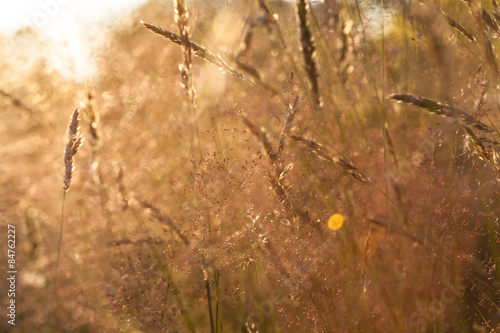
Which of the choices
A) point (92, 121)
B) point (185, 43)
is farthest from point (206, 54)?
point (92, 121)

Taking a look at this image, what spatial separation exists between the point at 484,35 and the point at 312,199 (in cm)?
58

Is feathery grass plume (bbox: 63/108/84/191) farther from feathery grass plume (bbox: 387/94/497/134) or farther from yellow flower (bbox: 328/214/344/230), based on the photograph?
feathery grass plume (bbox: 387/94/497/134)

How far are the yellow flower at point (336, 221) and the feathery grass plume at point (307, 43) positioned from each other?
0.37m

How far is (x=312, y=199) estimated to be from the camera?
1.14 m

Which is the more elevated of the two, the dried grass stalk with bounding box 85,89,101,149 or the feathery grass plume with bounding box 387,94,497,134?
the dried grass stalk with bounding box 85,89,101,149

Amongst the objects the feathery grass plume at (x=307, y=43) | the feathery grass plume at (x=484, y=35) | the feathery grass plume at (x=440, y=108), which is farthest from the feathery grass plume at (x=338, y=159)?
the feathery grass plume at (x=484, y=35)

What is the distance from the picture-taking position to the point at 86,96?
3.91 feet

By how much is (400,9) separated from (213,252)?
1.06 meters

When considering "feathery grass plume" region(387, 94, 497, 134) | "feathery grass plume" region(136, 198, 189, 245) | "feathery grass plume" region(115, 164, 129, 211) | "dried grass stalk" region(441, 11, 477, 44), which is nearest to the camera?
"feathery grass plume" region(387, 94, 497, 134)

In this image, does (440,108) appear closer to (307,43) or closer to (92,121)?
(307,43)

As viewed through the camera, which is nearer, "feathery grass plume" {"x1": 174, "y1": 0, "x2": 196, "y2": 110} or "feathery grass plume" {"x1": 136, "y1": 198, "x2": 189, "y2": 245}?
"feathery grass plume" {"x1": 174, "y1": 0, "x2": 196, "y2": 110}

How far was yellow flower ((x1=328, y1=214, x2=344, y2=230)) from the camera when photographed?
107cm

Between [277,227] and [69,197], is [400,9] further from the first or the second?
[69,197]

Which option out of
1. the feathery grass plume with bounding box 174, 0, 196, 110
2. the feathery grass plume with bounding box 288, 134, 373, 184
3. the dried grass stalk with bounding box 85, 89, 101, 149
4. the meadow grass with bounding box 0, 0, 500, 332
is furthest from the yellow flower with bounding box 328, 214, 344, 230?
the dried grass stalk with bounding box 85, 89, 101, 149
